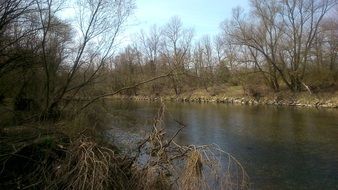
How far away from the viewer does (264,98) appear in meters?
43.3

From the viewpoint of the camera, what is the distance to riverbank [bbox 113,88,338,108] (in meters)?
37.0

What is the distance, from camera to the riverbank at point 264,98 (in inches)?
1458

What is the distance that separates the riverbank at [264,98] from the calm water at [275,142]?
8.14 metres

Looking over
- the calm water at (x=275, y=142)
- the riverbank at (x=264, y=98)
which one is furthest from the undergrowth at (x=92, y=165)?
the riverbank at (x=264, y=98)

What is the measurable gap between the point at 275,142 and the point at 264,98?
2576 cm

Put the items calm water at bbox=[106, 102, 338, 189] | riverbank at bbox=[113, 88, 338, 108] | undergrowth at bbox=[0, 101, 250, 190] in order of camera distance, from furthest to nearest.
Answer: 1. riverbank at bbox=[113, 88, 338, 108]
2. calm water at bbox=[106, 102, 338, 189]
3. undergrowth at bbox=[0, 101, 250, 190]

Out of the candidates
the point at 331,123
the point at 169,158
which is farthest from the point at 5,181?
the point at 331,123

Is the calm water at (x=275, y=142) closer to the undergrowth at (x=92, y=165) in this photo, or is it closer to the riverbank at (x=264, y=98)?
the undergrowth at (x=92, y=165)

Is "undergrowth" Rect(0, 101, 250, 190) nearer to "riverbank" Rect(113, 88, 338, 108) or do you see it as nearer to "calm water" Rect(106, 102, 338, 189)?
"calm water" Rect(106, 102, 338, 189)

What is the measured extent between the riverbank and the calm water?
26.7 ft

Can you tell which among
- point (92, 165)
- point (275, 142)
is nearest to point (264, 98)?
point (275, 142)

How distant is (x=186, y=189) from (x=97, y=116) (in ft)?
19.4

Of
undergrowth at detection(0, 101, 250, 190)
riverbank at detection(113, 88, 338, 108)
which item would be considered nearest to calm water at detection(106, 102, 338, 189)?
undergrowth at detection(0, 101, 250, 190)

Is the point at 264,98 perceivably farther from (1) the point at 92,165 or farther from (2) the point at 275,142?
(1) the point at 92,165
